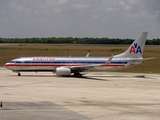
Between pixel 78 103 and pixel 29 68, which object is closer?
pixel 78 103

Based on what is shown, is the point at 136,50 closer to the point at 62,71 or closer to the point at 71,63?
the point at 71,63

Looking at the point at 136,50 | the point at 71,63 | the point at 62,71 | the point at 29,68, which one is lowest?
the point at 62,71

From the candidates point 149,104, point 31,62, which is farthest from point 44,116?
point 31,62

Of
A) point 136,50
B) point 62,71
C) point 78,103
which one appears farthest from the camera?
point 136,50

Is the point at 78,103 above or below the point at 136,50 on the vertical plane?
below

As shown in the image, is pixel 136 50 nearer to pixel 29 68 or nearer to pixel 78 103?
pixel 29 68

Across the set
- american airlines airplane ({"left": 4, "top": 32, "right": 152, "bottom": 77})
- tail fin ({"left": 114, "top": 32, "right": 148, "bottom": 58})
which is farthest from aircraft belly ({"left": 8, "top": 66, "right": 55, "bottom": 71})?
tail fin ({"left": 114, "top": 32, "right": 148, "bottom": 58})

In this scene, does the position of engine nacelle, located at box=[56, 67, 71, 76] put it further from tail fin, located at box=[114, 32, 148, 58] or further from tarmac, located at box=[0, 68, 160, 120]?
tarmac, located at box=[0, 68, 160, 120]

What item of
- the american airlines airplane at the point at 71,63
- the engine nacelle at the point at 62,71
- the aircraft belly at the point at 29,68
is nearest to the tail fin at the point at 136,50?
the american airlines airplane at the point at 71,63

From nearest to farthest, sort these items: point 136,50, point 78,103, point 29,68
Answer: point 78,103
point 29,68
point 136,50

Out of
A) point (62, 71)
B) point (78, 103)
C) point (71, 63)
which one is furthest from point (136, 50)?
point (78, 103)

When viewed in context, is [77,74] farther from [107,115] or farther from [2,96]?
[107,115]

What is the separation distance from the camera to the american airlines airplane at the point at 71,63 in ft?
198

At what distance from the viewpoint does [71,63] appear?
201 ft
